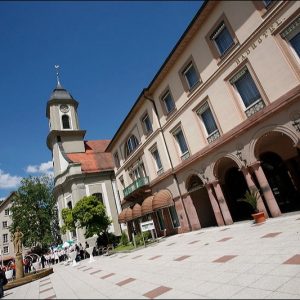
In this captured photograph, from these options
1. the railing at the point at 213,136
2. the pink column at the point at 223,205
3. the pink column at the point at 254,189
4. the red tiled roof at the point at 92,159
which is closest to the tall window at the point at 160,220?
the pink column at the point at 223,205

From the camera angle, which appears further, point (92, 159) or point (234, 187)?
point (92, 159)

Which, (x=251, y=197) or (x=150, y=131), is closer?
(x=251, y=197)

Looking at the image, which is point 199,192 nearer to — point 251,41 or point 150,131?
point 150,131

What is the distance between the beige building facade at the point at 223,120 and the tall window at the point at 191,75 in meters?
0.06

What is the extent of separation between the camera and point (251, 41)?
13156 millimetres

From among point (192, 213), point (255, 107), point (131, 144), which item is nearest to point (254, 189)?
point (255, 107)

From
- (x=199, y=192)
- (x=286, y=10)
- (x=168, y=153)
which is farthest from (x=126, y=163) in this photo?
(x=286, y=10)

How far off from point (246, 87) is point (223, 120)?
228 centimetres

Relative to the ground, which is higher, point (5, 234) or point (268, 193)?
point (5, 234)

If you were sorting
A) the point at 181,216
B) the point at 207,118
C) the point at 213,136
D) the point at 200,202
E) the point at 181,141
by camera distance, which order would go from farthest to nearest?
the point at 181,141 → the point at 200,202 → the point at 181,216 → the point at 207,118 → the point at 213,136

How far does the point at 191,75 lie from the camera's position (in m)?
18.3

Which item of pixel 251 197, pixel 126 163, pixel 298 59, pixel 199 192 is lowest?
pixel 251 197

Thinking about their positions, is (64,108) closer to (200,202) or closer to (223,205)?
(200,202)

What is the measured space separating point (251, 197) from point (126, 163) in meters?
18.1
